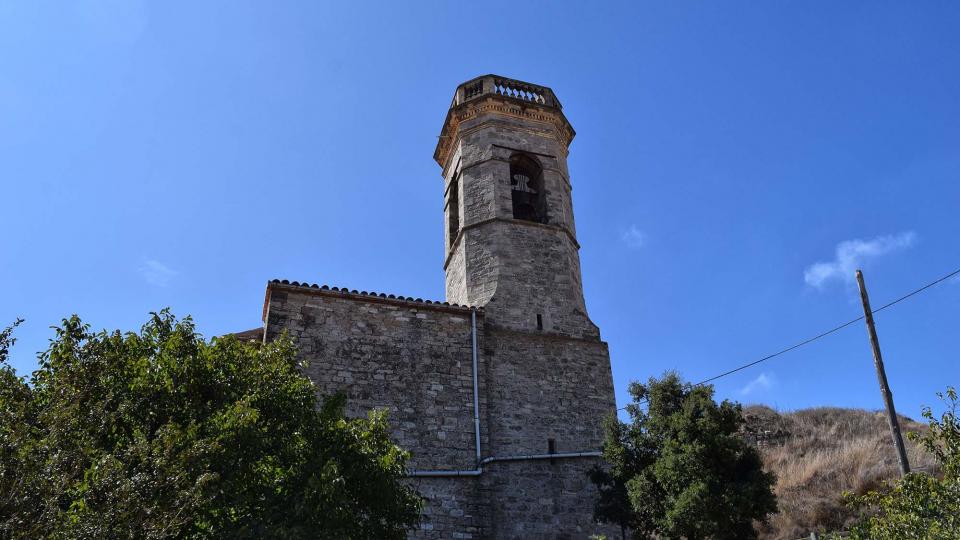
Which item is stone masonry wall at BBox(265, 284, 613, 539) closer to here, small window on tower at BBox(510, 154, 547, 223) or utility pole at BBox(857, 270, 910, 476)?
small window on tower at BBox(510, 154, 547, 223)

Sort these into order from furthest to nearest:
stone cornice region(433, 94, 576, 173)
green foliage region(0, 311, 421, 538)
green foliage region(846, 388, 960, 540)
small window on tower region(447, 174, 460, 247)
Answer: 1. stone cornice region(433, 94, 576, 173)
2. small window on tower region(447, 174, 460, 247)
3. green foliage region(846, 388, 960, 540)
4. green foliage region(0, 311, 421, 538)

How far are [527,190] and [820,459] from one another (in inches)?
420

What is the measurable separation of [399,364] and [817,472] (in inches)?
449

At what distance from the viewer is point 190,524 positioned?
25.0 ft

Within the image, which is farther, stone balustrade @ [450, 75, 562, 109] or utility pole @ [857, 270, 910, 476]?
stone balustrade @ [450, 75, 562, 109]

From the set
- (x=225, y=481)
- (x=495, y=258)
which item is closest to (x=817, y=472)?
(x=495, y=258)

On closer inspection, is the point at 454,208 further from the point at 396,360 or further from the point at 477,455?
the point at 477,455

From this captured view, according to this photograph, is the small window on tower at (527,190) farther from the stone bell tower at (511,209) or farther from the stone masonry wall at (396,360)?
the stone masonry wall at (396,360)

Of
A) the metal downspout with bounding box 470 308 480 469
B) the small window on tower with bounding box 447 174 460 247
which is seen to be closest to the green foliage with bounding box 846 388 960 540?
the metal downspout with bounding box 470 308 480 469

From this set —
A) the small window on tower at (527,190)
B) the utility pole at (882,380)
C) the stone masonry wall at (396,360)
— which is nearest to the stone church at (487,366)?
the stone masonry wall at (396,360)

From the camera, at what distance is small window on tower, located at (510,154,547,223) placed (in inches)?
683

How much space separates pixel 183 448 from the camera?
24.2 ft

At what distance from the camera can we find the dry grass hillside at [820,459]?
15383mm

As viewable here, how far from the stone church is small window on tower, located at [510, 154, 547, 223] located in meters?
0.22
